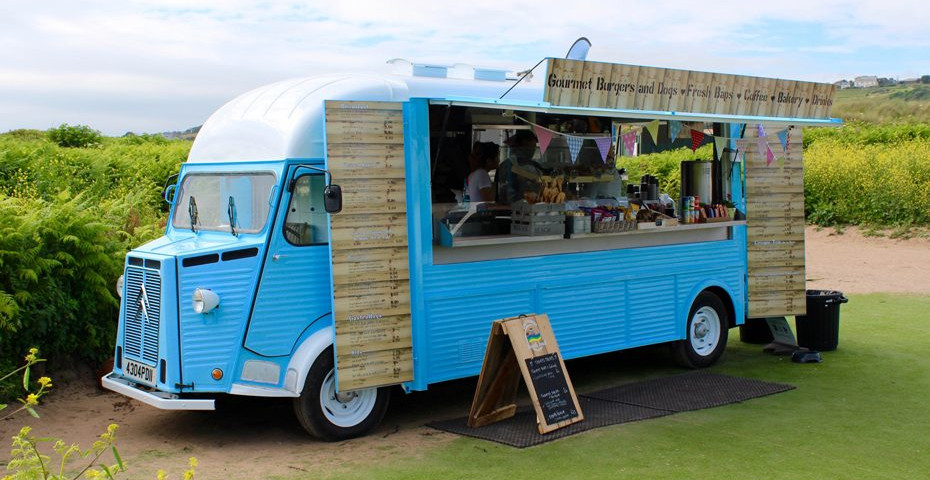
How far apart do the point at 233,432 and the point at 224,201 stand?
1823 millimetres

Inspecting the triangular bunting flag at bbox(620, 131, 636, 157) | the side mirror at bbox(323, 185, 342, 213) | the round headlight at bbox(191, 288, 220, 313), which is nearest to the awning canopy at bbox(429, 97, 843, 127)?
the side mirror at bbox(323, 185, 342, 213)

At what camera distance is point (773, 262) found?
10.5 meters

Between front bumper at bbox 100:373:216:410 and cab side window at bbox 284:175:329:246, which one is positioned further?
cab side window at bbox 284:175:329:246

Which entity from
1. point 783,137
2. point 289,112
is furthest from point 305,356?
point 783,137

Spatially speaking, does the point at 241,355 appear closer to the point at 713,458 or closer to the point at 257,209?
the point at 257,209

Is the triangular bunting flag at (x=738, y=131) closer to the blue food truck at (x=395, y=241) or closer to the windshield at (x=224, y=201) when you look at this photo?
the blue food truck at (x=395, y=241)

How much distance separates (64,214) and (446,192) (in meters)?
3.53

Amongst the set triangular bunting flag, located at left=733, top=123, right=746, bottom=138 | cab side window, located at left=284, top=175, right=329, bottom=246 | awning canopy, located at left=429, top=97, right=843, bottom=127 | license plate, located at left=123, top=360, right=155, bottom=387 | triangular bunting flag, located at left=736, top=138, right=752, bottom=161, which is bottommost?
license plate, located at left=123, top=360, right=155, bottom=387

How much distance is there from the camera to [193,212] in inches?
311

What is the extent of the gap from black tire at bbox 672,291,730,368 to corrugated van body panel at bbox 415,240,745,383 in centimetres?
20

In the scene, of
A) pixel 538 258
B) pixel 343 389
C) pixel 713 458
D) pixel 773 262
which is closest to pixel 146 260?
pixel 343 389

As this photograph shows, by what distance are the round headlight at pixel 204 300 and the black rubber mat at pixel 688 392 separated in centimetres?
356

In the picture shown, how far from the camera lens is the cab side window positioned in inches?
283

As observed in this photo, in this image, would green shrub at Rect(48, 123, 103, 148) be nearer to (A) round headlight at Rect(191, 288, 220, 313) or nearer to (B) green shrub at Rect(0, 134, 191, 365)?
(B) green shrub at Rect(0, 134, 191, 365)
